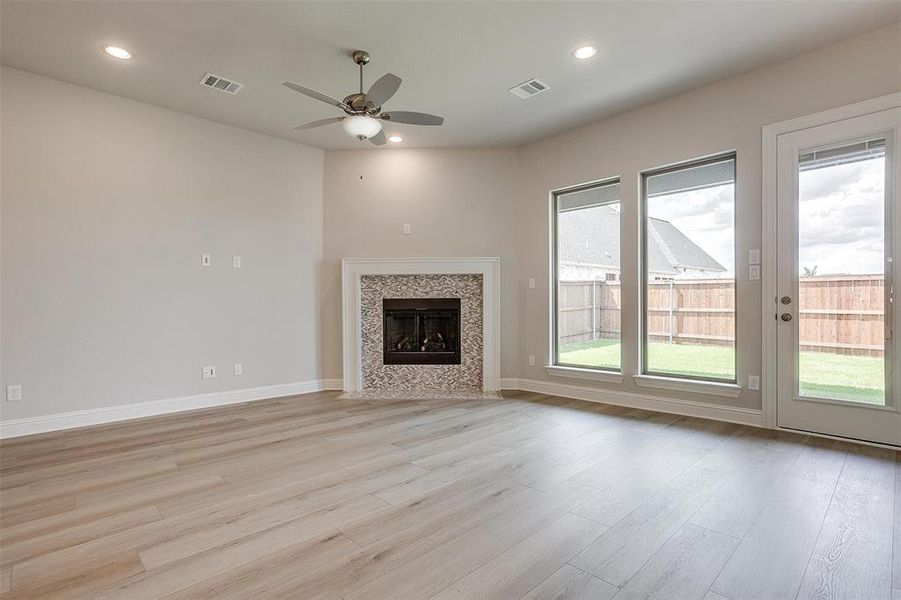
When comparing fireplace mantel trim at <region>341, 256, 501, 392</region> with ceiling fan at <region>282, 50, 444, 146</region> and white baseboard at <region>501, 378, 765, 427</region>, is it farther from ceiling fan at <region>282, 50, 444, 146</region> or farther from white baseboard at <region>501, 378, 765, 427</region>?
ceiling fan at <region>282, 50, 444, 146</region>

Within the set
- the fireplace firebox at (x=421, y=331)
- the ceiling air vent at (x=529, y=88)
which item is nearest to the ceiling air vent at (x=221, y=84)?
the ceiling air vent at (x=529, y=88)

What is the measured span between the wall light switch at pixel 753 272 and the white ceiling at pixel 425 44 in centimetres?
166

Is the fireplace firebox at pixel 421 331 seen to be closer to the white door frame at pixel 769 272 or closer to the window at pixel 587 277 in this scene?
the window at pixel 587 277

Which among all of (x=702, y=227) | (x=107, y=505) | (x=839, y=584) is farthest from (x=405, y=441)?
(x=702, y=227)

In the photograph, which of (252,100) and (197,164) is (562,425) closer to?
(252,100)

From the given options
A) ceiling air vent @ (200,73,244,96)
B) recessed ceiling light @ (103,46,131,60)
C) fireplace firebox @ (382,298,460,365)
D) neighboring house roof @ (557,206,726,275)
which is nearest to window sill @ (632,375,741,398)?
neighboring house roof @ (557,206,726,275)

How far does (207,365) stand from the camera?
4375mm

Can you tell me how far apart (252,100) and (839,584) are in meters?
5.09

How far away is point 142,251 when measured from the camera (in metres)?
4.00

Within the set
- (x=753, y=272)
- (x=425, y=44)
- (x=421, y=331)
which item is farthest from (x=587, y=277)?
(x=425, y=44)

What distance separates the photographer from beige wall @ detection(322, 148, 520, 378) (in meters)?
5.21

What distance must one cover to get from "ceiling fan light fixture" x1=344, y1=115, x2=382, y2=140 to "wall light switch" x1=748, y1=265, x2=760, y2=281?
3331mm

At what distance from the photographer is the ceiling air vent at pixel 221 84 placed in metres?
3.56

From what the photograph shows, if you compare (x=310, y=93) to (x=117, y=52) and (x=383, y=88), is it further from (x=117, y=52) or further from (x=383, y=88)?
(x=117, y=52)
